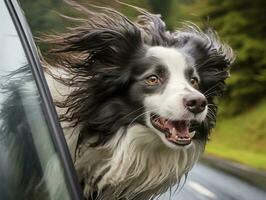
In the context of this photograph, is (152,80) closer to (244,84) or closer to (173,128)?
(173,128)

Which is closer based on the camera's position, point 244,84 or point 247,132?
point 244,84

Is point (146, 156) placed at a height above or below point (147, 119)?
below

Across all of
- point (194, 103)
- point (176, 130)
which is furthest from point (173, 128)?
point (194, 103)

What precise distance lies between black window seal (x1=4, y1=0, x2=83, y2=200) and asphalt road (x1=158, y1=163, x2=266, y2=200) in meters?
0.81

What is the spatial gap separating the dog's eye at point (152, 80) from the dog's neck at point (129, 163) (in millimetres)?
174

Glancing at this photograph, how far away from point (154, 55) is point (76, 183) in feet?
2.40

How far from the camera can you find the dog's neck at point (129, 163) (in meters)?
2.63

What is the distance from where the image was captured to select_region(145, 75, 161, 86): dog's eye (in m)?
2.63

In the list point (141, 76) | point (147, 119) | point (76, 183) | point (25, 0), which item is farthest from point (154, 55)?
point (76, 183)

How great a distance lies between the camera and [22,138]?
2176 millimetres

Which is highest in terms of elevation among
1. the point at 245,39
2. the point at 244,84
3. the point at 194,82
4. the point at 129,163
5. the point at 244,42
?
the point at 194,82

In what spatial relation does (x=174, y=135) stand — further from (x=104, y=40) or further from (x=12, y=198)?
(x=12, y=198)

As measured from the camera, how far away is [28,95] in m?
2.26

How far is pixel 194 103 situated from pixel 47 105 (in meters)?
0.59
